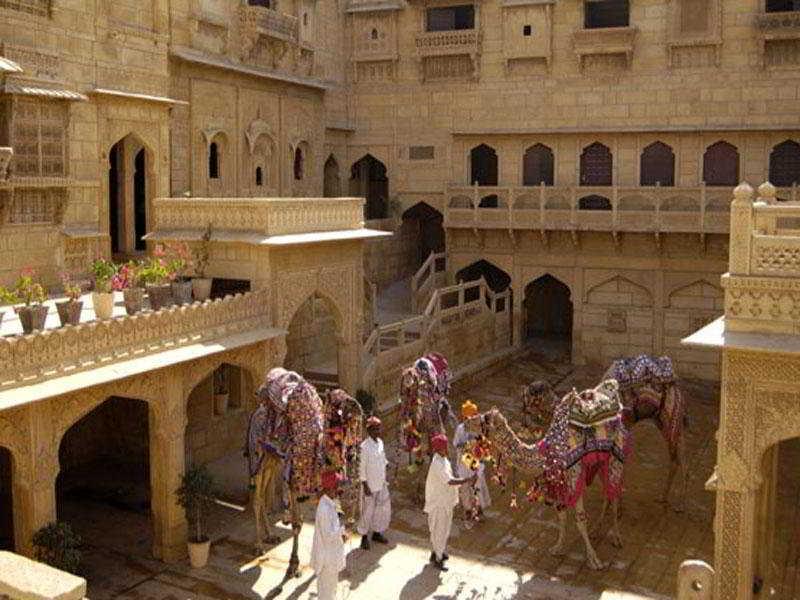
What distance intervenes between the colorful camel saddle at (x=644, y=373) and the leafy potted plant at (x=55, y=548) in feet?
25.3

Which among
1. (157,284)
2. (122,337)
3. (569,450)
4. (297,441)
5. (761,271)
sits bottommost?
(569,450)

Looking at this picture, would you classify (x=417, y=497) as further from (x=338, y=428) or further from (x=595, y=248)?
(x=595, y=248)

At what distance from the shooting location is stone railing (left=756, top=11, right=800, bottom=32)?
20.4 metres

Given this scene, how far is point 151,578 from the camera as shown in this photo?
1093cm

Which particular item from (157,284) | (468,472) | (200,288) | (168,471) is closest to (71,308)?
(157,284)

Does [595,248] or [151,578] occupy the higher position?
[595,248]

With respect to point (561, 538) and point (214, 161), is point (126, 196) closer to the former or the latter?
point (214, 161)

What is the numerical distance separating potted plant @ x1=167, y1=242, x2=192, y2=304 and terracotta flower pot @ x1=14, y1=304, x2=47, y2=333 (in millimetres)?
2474

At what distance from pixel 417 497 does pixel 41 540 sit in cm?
587

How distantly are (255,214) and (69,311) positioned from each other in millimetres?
3458

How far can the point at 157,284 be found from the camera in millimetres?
12586

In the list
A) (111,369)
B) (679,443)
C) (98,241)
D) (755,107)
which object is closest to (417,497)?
(679,443)

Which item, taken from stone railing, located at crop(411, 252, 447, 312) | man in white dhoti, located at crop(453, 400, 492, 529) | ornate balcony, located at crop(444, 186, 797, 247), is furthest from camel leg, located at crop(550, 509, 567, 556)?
ornate balcony, located at crop(444, 186, 797, 247)

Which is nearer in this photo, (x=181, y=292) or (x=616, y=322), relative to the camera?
(x=181, y=292)
